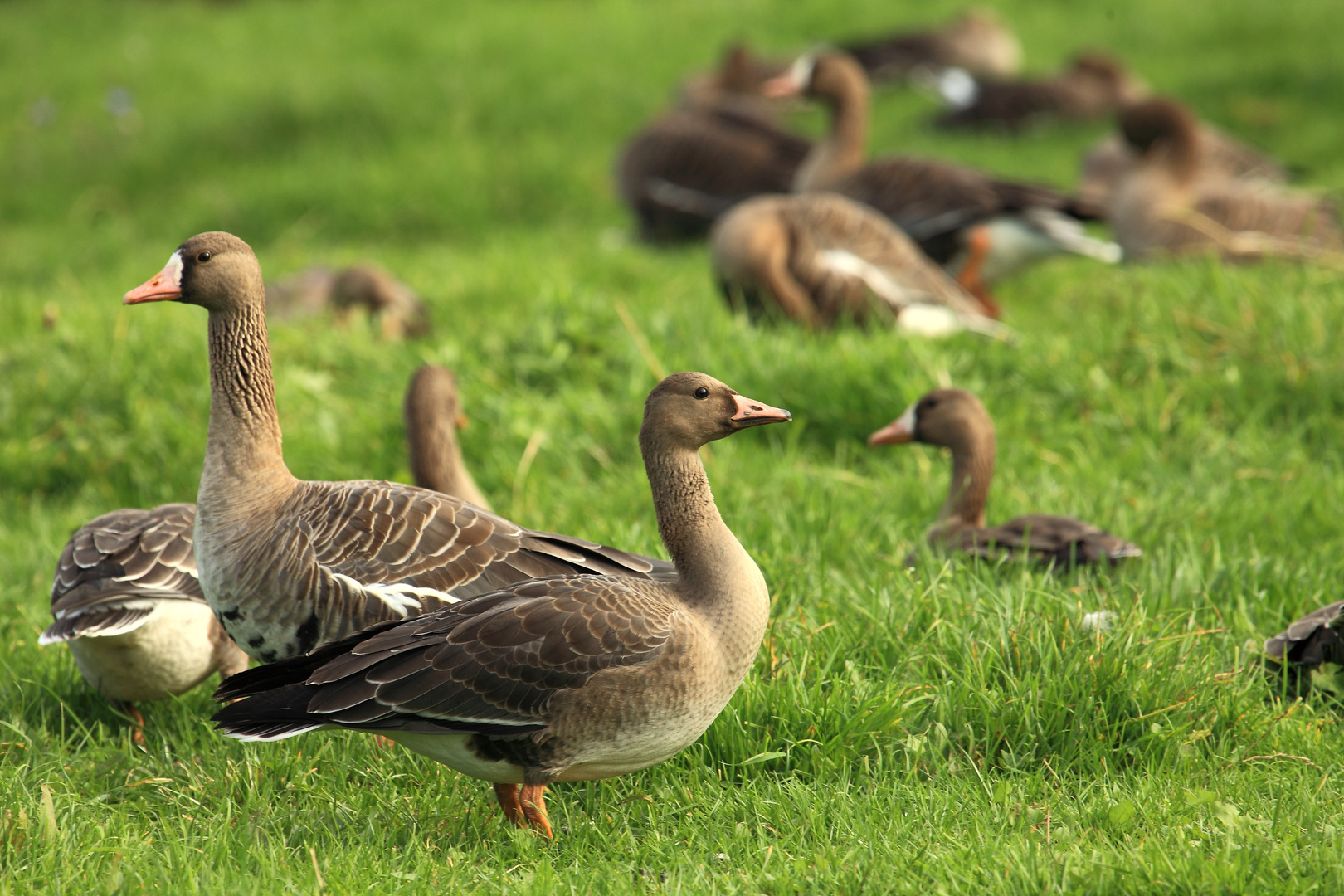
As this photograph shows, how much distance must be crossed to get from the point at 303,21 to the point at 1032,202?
43.6ft

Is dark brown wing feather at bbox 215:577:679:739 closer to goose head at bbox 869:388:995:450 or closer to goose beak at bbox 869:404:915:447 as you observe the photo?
goose head at bbox 869:388:995:450

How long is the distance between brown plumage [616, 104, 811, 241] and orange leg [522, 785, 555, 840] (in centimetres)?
965

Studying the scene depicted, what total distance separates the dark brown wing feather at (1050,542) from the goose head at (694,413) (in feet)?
5.49

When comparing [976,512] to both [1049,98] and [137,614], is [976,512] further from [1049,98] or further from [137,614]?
[1049,98]

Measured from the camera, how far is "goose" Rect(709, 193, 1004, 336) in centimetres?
831

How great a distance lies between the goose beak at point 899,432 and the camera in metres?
5.89

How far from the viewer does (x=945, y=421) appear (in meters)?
5.70

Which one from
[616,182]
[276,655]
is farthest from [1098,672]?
[616,182]

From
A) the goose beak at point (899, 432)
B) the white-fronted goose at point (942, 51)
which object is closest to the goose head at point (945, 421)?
the goose beak at point (899, 432)

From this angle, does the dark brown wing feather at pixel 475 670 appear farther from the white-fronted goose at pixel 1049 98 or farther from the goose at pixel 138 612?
the white-fronted goose at pixel 1049 98

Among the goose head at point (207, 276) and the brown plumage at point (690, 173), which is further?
the brown plumage at point (690, 173)

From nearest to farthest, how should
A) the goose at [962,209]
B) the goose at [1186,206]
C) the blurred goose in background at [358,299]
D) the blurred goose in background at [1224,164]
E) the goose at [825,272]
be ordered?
the goose at [825,272], the blurred goose in background at [358,299], the goose at [962,209], the goose at [1186,206], the blurred goose in background at [1224,164]

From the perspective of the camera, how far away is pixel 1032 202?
30.5 ft

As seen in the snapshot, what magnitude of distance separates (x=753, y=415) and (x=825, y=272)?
487 cm
